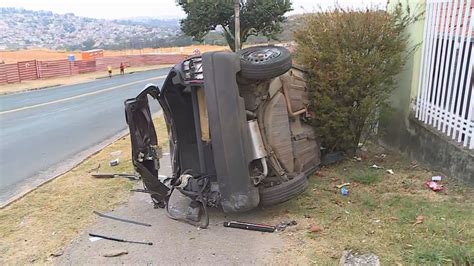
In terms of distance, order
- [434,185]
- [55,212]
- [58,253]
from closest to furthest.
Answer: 1. [58,253]
2. [434,185]
3. [55,212]

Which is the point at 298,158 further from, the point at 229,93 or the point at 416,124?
the point at 416,124

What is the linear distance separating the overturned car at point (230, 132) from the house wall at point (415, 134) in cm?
149

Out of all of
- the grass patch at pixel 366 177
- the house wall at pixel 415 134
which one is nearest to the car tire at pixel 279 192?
the grass patch at pixel 366 177

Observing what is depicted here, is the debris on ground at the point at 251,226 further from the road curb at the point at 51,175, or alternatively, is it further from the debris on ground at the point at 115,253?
the road curb at the point at 51,175

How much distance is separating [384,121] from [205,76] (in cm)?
356

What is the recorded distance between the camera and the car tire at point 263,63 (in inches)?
162

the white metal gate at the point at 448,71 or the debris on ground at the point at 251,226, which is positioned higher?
the white metal gate at the point at 448,71

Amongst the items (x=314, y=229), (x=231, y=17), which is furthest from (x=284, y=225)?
(x=231, y=17)

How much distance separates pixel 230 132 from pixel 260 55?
2.90ft

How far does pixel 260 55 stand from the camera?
4.29 metres

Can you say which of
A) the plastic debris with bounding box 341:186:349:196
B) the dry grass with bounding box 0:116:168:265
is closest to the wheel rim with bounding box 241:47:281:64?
the plastic debris with bounding box 341:186:349:196

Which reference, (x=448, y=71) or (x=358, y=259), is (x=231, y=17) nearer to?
(x=448, y=71)

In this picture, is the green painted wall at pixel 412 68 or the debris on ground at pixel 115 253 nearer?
the debris on ground at pixel 115 253

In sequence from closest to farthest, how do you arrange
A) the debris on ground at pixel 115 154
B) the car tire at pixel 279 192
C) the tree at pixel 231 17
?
the car tire at pixel 279 192, the debris on ground at pixel 115 154, the tree at pixel 231 17
